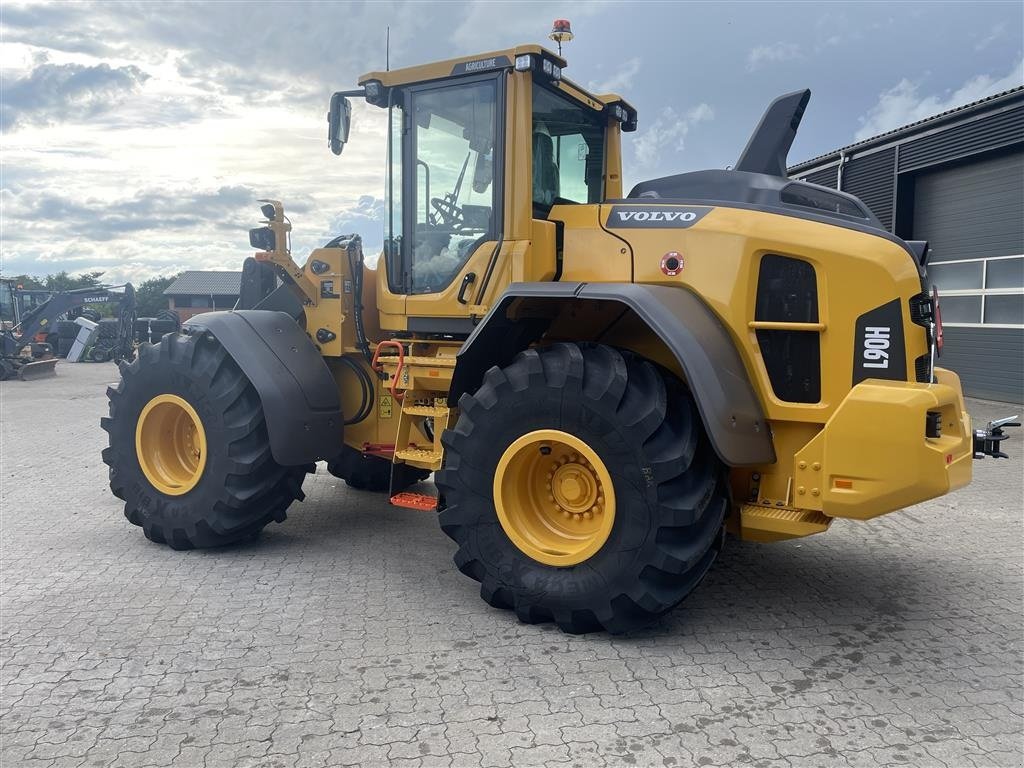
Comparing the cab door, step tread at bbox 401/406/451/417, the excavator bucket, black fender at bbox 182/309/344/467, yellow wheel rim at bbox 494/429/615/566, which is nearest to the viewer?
yellow wheel rim at bbox 494/429/615/566

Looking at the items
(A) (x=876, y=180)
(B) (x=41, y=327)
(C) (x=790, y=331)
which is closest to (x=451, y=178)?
(C) (x=790, y=331)

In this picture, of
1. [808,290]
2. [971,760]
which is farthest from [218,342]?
[971,760]

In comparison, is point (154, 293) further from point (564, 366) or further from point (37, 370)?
point (564, 366)

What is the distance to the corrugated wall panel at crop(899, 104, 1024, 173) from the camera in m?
11.8

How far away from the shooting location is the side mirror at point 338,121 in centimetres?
507

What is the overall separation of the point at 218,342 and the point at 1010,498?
650 centimetres

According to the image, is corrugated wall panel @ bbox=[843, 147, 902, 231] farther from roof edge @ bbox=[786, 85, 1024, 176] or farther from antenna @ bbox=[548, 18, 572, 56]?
antenna @ bbox=[548, 18, 572, 56]

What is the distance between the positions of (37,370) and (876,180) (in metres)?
19.2

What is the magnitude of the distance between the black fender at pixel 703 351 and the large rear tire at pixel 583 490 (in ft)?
0.60

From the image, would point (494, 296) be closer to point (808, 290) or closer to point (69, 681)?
point (808, 290)

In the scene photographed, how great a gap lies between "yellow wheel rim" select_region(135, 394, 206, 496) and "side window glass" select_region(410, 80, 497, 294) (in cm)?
184

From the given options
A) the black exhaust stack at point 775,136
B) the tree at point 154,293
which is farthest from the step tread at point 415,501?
the tree at point 154,293

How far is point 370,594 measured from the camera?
4465mm

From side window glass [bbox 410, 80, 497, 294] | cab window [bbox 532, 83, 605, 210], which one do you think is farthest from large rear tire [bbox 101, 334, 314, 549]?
cab window [bbox 532, 83, 605, 210]
